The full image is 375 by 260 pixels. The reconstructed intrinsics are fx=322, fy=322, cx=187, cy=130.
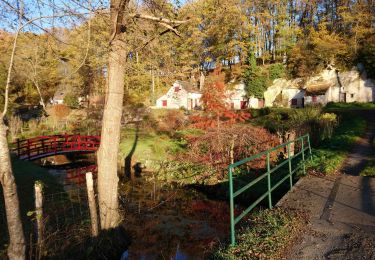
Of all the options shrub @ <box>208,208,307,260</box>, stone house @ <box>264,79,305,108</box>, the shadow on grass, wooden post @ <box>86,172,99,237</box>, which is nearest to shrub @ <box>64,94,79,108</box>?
stone house @ <box>264,79,305,108</box>

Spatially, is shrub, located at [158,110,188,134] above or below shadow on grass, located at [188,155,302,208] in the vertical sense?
above

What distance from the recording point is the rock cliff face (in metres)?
40.3

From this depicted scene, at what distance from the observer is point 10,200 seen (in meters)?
4.91

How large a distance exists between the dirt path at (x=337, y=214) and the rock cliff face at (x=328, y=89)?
111 feet

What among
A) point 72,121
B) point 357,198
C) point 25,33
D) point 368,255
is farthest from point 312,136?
point 72,121

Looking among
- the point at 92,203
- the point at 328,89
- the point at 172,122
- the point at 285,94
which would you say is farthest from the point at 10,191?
the point at 285,94

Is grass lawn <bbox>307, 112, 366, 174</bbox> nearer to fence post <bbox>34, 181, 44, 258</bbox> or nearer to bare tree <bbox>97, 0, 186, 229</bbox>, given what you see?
bare tree <bbox>97, 0, 186, 229</bbox>

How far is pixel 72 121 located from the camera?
114 feet

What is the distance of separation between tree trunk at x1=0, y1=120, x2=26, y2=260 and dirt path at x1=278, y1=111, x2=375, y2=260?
4.22m

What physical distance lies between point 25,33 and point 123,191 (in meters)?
10.5

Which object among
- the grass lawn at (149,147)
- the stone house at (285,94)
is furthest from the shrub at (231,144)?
the stone house at (285,94)

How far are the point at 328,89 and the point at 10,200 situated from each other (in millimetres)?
42585

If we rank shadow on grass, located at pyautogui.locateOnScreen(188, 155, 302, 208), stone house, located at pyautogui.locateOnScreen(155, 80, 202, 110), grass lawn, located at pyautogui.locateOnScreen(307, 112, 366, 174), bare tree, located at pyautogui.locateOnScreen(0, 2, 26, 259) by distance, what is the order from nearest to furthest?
bare tree, located at pyautogui.locateOnScreen(0, 2, 26, 259), grass lawn, located at pyautogui.locateOnScreen(307, 112, 366, 174), shadow on grass, located at pyautogui.locateOnScreen(188, 155, 302, 208), stone house, located at pyautogui.locateOnScreen(155, 80, 202, 110)

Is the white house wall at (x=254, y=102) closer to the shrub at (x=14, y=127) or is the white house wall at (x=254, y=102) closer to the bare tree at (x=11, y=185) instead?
the shrub at (x=14, y=127)
